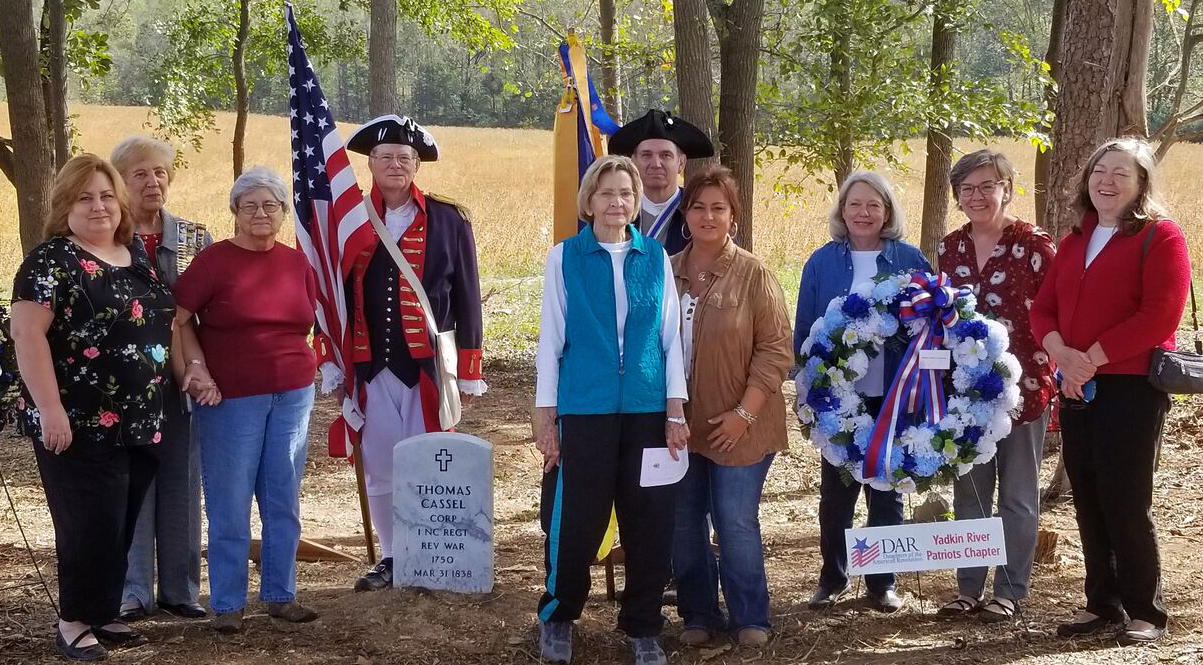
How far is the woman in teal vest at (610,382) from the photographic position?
4.22m

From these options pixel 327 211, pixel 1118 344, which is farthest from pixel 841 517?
pixel 327 211

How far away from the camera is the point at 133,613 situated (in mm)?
4949

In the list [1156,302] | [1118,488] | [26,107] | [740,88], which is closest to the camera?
[1156,302]

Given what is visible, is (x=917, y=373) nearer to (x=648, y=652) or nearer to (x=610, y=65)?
(x=648, y=652)

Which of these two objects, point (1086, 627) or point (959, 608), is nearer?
point (1086, 627)

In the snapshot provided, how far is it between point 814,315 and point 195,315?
2785mm

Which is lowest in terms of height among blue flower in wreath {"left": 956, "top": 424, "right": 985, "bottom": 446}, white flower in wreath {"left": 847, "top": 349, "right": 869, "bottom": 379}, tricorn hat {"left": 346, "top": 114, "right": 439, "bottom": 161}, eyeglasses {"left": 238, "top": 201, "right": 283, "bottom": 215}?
blue flower in wreath {"left": 956, "top": 424, "right": 985, "bottom": 446}

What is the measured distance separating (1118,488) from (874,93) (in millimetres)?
5960

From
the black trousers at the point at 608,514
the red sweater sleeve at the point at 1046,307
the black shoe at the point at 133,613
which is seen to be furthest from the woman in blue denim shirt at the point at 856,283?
the black shoe at the point at 133,613

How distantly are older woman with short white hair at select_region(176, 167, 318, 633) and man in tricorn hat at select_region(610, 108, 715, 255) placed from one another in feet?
5.19

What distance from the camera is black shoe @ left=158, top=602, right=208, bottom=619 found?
5055 mm

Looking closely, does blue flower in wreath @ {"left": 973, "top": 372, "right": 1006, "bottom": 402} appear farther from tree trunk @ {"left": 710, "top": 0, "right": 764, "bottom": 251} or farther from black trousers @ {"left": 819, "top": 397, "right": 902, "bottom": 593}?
tree trunk @ {"left": 710, "top": 0, "right": 764, "bottom": 251}

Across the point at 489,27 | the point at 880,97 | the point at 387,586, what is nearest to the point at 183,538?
the point at 387,586

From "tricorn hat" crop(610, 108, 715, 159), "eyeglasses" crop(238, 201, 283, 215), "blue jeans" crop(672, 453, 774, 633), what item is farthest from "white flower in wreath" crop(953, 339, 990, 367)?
"eyeglasses" crop(238, 201, 283, 215)
